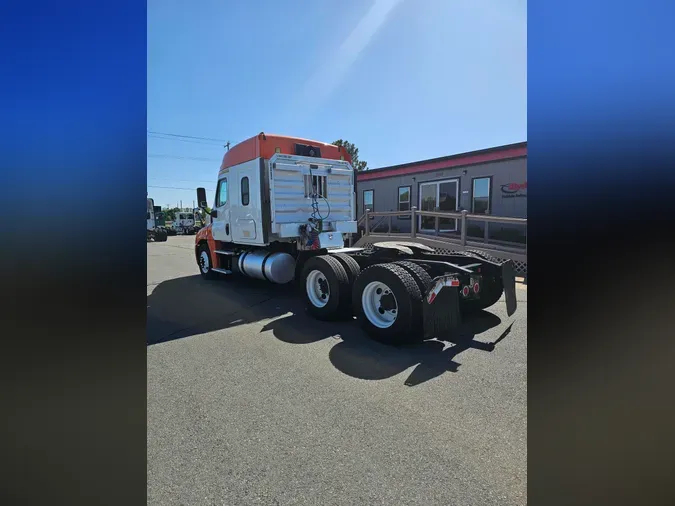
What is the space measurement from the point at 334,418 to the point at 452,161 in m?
11.9

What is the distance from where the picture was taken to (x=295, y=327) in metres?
5.38

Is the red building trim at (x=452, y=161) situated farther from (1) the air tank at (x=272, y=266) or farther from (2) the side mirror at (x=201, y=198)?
(2) the side mirror at (x=201, y=198)

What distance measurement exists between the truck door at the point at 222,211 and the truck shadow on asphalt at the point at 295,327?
123 cm

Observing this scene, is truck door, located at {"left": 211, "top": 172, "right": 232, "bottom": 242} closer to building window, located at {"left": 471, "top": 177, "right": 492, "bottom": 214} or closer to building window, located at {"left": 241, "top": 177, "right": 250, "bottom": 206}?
building window, located at {"left": 241, "top": 177, "right": 250, "bottom": 206}

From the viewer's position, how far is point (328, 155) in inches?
319

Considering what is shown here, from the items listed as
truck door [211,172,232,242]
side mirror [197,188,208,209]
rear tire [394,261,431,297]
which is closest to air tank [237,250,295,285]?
truck door [211,172,232,242]

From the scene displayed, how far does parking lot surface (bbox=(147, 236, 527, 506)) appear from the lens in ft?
7.07

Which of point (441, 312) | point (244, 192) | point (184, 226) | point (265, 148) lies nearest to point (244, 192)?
point (244, 192)

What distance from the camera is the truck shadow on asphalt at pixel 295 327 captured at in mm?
3928

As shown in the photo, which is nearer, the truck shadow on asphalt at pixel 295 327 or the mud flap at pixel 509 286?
the truck shadow on asphalt at pixel 295 327

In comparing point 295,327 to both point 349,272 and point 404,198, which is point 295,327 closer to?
point 349,272

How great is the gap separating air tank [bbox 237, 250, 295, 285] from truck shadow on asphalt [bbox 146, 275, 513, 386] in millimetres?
400

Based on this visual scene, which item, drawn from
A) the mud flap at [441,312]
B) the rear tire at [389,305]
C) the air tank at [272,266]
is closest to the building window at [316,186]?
the air tank at [272,266]
